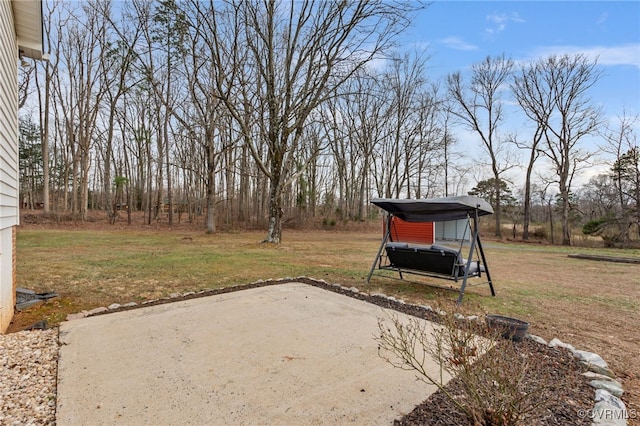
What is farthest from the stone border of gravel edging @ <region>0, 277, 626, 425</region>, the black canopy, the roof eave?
the roof eave

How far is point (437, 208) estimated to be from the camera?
16.0 feet

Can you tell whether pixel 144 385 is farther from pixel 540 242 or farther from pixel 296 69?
pixel 540 242

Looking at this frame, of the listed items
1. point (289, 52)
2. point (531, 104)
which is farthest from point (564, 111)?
point (289, 52)

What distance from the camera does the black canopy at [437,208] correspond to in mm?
4594

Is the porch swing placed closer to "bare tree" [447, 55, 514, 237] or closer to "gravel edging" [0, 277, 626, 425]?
"gravel edging" [0, 277, 626, 425]

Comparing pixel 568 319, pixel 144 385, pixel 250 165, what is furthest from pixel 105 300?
pixel 250 165

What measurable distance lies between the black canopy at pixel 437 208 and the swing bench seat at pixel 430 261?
1.74 feet

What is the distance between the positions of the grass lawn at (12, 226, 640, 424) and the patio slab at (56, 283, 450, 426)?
73cm

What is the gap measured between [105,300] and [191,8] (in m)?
9.33

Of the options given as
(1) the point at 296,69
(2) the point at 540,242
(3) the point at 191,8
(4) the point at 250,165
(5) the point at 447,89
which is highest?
(5) the point at 447,89

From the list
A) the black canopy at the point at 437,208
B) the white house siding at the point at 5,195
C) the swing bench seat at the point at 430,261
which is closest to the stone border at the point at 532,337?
the white house siding at the point at 5,195

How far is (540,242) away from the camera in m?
18.2

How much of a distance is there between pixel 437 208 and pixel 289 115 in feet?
24.9

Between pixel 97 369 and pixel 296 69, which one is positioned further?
pixel 296 69
